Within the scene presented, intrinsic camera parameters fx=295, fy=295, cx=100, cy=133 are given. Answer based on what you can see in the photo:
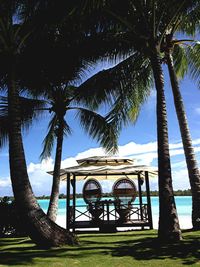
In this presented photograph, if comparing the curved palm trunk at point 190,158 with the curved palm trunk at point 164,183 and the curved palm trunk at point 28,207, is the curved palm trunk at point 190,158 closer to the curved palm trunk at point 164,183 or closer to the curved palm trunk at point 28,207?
the curved palm trunk at point 164,183

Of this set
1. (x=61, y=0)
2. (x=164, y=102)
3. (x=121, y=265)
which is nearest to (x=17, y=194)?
(x=121, y=265)

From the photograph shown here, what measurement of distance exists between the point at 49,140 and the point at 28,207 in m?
7.80

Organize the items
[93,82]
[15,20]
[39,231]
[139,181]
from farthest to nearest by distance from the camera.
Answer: [139,181], [93,82], [15,20], [39,231]

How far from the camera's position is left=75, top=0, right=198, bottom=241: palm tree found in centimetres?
705

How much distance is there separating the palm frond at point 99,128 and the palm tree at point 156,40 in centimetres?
223

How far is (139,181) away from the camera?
Answer: 12.2m

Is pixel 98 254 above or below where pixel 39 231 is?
below

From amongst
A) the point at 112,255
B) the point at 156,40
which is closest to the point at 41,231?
the point at 112,255

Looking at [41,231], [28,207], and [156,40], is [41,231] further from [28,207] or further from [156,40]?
[156,40]

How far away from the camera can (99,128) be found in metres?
12.4

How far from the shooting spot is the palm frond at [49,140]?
538 inches

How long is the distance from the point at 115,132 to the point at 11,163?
620 cm

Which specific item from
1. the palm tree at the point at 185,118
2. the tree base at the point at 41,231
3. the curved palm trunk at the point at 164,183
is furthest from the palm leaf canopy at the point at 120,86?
the tree base at the point at 41,231

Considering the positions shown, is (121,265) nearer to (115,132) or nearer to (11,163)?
(11,163)
